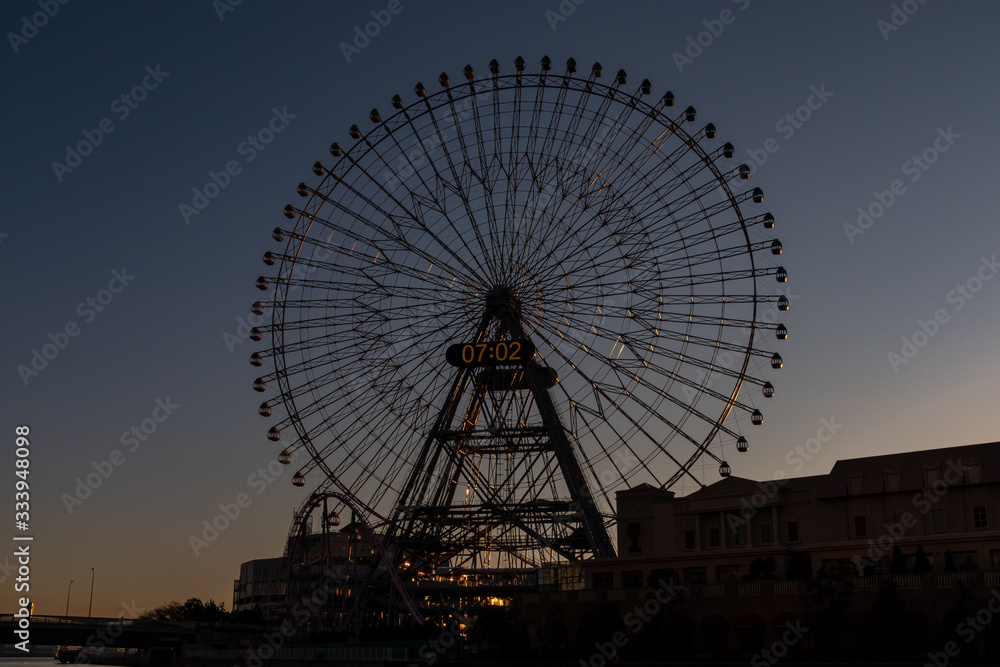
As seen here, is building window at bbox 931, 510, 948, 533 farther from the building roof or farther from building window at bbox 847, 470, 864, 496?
building window at bbox 847, 470, 864, 496

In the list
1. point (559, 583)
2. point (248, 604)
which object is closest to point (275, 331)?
point (559, 583)

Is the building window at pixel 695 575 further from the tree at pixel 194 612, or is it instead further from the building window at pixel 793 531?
the tree at pixel 194 612

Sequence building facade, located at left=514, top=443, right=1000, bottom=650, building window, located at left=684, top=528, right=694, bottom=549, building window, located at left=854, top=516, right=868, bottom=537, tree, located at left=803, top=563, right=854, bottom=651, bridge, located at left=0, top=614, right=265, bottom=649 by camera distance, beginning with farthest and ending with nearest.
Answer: bridge, located at left=0, top=614, right=265, bottom=649
building window, located at left=684, top=528, right=694, bottom=549
building window, located at left=854, top=516, right=868, bottom=537
building facade, located at left=514, top=443, right=1000, bottom=650
tree, located at left=803, top=563, right=854, bottom=651

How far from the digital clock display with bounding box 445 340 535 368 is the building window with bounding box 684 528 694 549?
12.2 metres

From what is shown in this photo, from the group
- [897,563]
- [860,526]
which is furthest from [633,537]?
[897,563]

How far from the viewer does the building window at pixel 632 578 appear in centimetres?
5396

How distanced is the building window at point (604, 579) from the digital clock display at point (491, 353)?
11.9m

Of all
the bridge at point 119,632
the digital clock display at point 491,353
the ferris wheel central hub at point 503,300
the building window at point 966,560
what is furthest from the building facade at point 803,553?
the bridge at point 119,632

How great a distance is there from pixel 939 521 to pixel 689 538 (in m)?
12.4

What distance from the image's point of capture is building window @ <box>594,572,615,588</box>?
180ft

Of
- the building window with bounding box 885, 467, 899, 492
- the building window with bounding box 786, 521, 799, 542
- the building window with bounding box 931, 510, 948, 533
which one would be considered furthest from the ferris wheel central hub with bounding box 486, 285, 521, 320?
the building window with bounding box 931, 510, 948, 533

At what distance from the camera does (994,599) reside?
39750 millimetres

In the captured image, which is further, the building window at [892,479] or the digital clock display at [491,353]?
the digital clock display at [491,353]

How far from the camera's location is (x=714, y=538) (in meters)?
54.2
